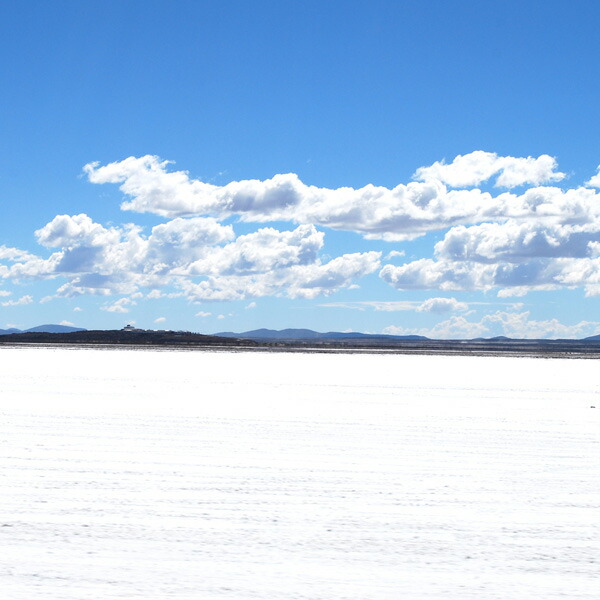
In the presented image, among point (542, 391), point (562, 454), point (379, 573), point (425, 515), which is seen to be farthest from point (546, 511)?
point (542, 391)

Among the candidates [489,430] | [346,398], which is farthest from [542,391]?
[489,430]

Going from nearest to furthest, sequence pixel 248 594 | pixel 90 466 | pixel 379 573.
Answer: pixel 248 594
pixel 379 573
pixel 90 466

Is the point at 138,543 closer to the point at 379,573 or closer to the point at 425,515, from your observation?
the point at 379,573

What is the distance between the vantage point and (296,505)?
328 inches

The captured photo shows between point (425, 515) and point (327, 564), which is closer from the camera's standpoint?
point (327, 564)

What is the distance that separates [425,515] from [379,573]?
6.42ft

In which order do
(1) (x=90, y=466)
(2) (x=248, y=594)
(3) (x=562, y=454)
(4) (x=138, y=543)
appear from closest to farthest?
(2) (x=248, y=594), (4) (x=138, y=543), (1) (x=90, y=466), (3) (x=562, y=454)

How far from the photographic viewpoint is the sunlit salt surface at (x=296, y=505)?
597 centimetres

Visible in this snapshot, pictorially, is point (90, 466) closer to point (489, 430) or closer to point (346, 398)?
point (489, 430)

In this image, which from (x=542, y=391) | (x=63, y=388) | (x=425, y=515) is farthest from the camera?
(x=542, y=391)

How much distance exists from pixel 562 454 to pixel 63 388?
56.2 ft

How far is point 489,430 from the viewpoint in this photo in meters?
15.0

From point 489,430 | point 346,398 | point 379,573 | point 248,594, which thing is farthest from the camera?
point 346,398

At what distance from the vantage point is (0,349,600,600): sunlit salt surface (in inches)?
235
